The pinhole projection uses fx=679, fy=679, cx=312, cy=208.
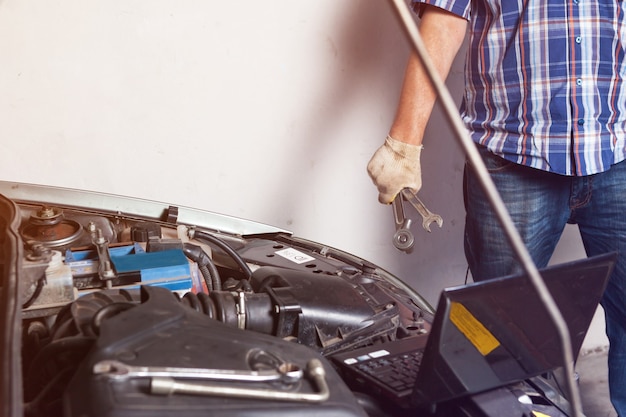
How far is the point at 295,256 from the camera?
109 cm

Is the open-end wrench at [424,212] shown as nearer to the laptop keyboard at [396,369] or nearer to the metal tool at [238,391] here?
the laptop keyboard at [396,369]

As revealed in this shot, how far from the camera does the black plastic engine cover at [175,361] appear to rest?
551 mm

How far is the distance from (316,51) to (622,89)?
27.2 inches

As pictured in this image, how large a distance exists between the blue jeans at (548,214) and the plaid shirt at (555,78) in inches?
1.7

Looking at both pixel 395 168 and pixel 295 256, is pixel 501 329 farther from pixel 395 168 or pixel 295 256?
pixel 395 168

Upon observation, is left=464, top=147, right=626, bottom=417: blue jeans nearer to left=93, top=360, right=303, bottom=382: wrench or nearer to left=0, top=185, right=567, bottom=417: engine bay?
left=0, top=185, right=567, bottom=417: engine bay

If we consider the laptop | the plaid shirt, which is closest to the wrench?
the laptop

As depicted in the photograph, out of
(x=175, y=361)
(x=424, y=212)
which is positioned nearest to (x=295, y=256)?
(x=424, y=212)

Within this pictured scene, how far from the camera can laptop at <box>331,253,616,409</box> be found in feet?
2.18

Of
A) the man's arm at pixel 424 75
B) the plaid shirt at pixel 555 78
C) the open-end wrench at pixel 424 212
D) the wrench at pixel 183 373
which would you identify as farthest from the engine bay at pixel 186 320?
the plaid shirt at pixel 555 78

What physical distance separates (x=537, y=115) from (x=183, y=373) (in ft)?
3.02

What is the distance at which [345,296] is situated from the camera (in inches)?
34.5

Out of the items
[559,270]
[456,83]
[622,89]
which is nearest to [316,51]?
[456,83]

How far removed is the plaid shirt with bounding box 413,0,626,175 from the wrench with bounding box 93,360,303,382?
32.6 inches
